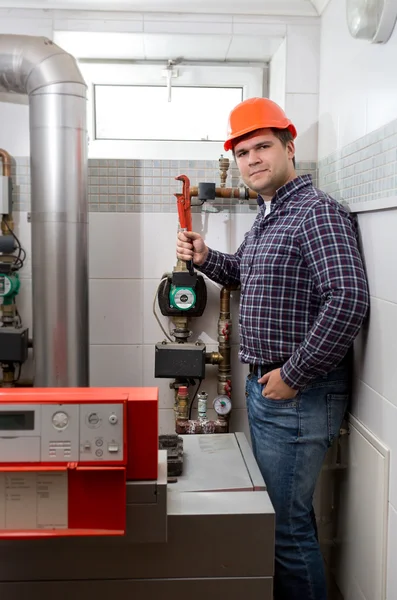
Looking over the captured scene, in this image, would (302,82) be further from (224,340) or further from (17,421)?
(17,421)

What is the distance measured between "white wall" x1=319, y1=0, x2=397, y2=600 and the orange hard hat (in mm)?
232

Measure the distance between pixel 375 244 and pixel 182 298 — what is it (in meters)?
0.77

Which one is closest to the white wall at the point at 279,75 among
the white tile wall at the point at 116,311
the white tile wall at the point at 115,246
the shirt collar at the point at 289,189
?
the shirt collar at the point at 289,189

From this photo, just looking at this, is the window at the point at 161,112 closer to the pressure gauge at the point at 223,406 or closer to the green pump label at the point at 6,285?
the green pump label at the point at 6,285

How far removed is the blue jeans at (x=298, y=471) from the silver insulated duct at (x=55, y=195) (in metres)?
0.71

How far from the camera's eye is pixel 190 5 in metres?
1.96

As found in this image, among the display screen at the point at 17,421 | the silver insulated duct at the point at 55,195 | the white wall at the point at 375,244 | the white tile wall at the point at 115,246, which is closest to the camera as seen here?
the display screen at the point at 17,421

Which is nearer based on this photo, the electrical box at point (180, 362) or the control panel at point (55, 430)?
the control panel at point (55, 430)

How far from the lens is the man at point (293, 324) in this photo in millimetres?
1384

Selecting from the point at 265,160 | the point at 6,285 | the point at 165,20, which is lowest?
the point at 6,285

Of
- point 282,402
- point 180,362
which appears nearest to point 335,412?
point 282,402

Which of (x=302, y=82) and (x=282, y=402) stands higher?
(x=302, y=82)

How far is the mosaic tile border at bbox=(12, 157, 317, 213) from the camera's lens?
204 cm

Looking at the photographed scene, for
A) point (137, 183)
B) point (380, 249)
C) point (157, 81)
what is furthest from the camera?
point (157, 81)
